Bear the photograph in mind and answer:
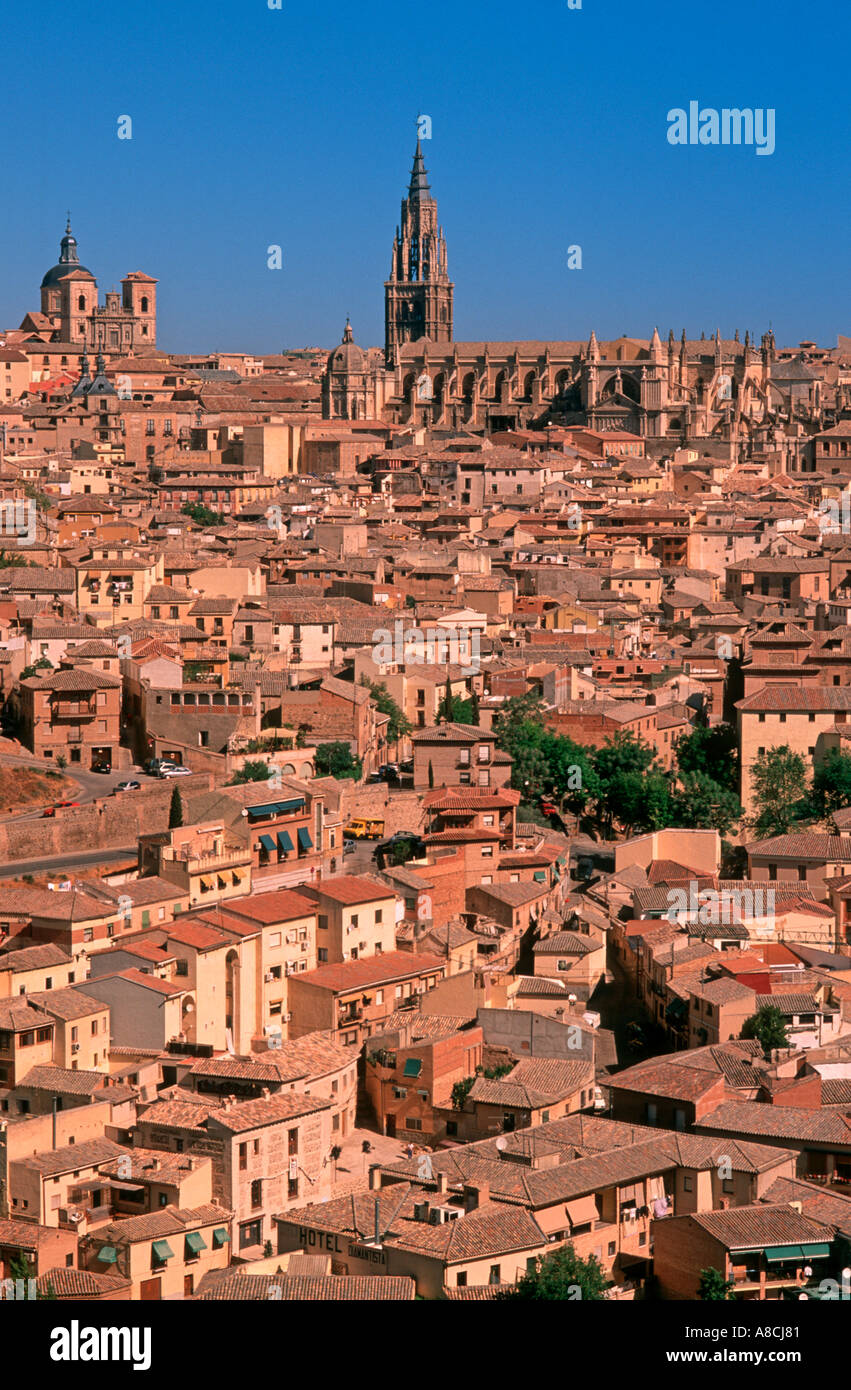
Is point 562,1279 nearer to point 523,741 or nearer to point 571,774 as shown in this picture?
point 571,774

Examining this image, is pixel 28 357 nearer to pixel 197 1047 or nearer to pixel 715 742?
pixel 715 742

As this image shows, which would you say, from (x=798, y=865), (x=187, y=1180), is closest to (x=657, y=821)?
(x=798, y=865)

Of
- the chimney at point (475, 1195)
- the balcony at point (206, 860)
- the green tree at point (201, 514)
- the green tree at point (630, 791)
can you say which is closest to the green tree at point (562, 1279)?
the chimney at point (475, 1195)

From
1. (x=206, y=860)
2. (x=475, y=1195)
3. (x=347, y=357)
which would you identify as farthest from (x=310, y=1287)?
(x=347, y=357)

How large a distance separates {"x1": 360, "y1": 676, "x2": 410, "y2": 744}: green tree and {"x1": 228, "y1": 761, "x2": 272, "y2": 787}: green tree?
340 centimetres

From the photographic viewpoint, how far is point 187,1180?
13.7 metres

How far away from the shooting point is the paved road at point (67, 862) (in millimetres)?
19797

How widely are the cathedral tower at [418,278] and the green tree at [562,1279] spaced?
71285mm

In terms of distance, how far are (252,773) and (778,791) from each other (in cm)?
665

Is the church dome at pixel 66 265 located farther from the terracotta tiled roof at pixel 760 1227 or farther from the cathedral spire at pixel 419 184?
the terracotta tiled roof at pixel 760 1227

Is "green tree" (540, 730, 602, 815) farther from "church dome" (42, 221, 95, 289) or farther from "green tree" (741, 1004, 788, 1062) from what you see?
"church dome" (42, 221, 95, 289)

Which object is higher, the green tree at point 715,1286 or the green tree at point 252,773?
the green tree at point 252,773

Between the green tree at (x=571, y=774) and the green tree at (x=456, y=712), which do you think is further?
the green tree at (x=456, y=712)

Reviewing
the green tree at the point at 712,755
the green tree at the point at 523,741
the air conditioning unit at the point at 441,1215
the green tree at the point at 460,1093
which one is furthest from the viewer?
the green tree at the point at 712,755
